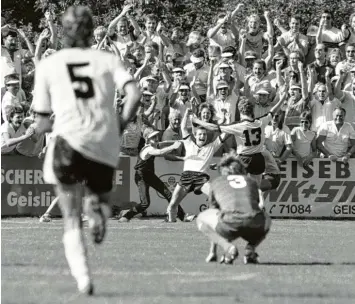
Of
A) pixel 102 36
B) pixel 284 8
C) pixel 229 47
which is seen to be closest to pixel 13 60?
pixel 102 36

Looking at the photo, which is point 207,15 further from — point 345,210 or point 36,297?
point 36,297

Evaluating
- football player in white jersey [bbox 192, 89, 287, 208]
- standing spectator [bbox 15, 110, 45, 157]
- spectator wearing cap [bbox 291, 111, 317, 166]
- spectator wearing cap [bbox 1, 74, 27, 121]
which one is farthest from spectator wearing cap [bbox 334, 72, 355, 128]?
spectator wearing cap [bbox 1, 74, 27, 121]

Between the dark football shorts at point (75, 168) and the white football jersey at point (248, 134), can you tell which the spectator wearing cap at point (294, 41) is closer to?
the white football jersey at point (248, 134)

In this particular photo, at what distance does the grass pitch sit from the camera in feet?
30.8

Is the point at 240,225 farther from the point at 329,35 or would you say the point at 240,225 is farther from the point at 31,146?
the point at 329,35

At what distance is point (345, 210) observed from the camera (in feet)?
70.0

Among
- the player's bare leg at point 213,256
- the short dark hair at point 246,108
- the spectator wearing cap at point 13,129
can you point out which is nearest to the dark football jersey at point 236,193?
the player's bare leg at point 213,256

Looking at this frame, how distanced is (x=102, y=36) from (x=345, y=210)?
229 inches

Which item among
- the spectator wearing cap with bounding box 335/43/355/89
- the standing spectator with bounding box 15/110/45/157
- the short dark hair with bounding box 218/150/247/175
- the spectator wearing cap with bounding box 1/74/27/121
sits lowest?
the standing spectator with bounding box 15/110/45/157

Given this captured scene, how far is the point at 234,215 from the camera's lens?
11797 millimetres

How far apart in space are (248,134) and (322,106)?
328cm

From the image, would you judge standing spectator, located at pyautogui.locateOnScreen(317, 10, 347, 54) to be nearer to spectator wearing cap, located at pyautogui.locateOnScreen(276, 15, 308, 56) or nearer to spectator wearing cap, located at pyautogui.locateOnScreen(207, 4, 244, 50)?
spectator wearing cap, located at pyautogui.locateOnScreen(276, 15, 308, 56)

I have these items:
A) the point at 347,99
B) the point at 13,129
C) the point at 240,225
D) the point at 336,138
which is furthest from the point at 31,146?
the point at 240,225

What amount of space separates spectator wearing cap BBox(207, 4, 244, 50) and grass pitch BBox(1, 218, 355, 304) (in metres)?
6.43
